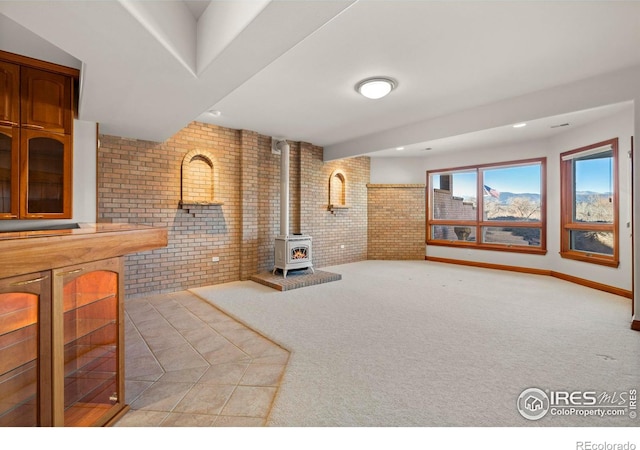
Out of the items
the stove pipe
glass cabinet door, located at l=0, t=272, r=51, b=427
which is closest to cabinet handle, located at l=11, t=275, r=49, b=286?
glass cabinet door, located at l=0, t=272, r=51, b=427

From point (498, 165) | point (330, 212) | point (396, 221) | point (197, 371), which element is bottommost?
point (197, 371)

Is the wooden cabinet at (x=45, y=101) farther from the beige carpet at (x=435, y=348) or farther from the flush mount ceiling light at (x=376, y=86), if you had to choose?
the flush mount ceiling light at (x=376, y=86)

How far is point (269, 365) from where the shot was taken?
2.42 meters

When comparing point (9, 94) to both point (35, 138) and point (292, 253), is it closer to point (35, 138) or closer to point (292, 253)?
point (35, 138)

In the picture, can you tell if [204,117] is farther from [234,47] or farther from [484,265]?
[484,265]

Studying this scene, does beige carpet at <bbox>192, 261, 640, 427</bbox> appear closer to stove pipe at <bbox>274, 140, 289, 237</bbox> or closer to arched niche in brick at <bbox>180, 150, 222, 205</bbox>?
stove pipe at <bbox>274, 140, 289, 237</bbox>

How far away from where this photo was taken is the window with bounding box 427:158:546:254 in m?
6.22

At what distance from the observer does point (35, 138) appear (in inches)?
109

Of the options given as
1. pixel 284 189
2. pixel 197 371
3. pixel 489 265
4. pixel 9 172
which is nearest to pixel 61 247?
pixel 197 371

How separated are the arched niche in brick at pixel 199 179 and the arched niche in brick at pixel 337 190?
281 cm

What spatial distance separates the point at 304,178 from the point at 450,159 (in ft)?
12.4

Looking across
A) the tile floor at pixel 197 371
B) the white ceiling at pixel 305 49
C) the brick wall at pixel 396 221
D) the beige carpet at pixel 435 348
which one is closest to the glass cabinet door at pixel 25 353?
the tile floor at pixel 197 371

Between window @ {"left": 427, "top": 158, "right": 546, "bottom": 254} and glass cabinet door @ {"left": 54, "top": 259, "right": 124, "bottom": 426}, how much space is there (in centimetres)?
714

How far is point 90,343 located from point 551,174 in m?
7.38
